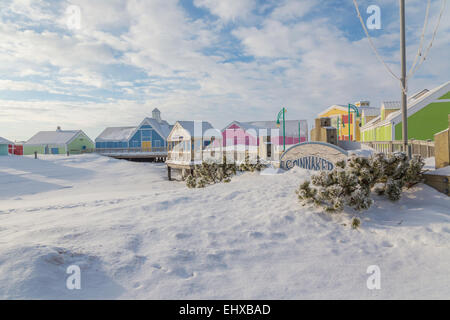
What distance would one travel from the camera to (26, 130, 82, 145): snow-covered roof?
156 feet

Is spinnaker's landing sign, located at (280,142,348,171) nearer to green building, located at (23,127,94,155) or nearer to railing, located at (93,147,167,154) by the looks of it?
railing, located at (93,147,167,154)

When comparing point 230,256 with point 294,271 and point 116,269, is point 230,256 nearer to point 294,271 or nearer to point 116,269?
point 294,271

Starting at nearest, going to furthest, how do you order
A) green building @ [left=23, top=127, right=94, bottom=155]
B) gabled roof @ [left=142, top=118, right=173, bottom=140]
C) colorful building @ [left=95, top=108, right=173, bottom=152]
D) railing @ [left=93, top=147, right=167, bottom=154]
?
1. railing @ [left=93, top=147, right=167, bottom=154]
2. colorful building @ [left=95, top=108, right=173, bottom=152]
3. gabled roof @ [left=142, top=118, right=173, bottom=140]
4. green building @ [left=23, top=127, right=94, bottom=155]

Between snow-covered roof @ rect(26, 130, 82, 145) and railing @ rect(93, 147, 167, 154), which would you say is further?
snow-covered roof @ rect(26, 130, 82, 145)

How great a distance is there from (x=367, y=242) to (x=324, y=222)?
967mm

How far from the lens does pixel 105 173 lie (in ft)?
91.6

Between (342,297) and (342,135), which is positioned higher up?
(342,135)

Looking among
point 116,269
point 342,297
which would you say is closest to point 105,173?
point 116,269

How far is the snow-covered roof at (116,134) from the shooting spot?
48281mm

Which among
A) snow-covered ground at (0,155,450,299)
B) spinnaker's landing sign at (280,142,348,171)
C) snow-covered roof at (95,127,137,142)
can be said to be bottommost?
Result: snow-covered ground at (0,155,450,299)

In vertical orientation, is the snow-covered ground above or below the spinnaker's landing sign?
below

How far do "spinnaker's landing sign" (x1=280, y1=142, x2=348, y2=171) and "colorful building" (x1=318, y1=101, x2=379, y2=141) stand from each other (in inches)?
839

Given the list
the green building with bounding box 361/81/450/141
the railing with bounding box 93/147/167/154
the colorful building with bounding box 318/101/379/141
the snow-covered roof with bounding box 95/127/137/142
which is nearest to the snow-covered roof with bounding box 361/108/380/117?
the colorful building with bounding box 318/101/379/141
